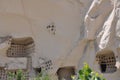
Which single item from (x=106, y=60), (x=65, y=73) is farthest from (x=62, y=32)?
(x=106, y=60)

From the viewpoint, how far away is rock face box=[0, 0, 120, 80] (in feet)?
20.5

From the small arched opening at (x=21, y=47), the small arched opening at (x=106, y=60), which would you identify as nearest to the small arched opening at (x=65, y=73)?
the small arched opening at (x=106, y=60)

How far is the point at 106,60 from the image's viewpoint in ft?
20.9

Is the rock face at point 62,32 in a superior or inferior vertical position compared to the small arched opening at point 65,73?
superior

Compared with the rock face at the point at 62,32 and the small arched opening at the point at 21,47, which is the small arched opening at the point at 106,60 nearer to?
the rock face at the point at 62,32

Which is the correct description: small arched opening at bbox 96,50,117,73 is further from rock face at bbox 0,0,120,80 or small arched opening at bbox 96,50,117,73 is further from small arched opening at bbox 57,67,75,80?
small arched opening at bbox 57,67,75,80

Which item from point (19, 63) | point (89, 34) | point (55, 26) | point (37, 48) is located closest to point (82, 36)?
point (89, 34)

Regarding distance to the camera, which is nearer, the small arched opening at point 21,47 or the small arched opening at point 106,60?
the small arched opening at point 106,60

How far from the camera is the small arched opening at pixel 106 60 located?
6234mm

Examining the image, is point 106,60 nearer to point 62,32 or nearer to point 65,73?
point 65,73

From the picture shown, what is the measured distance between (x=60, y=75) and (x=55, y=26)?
1.10 m

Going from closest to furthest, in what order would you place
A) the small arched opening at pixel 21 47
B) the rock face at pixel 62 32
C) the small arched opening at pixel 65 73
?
the rock face at pixel 62 32
the small arched opening at pixel 65 73
the small arched opening at pixel 21 47

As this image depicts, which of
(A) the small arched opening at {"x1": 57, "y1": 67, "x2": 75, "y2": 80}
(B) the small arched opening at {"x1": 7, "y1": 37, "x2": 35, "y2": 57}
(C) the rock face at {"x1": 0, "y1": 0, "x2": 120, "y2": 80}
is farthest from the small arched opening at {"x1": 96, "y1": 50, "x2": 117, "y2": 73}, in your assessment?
(B) the small arched opening at {"x1": 7, "y1": 37, "x2": 35, "y2": 57}

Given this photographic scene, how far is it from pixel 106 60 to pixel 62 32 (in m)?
1.15
